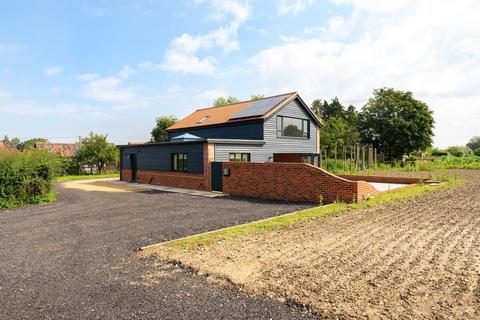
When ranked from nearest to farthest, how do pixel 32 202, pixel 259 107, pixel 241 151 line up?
pixel 32 202, pixel 241 151, pixel 259 107

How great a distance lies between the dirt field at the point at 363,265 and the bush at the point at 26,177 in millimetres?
11251

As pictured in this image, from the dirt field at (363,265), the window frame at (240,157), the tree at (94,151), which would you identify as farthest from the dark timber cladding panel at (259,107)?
the tree at (94,151)

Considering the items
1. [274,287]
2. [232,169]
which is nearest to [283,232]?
[274,287]

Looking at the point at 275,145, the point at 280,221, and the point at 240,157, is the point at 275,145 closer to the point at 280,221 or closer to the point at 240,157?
the point at 240,157

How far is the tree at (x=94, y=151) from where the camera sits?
129ft

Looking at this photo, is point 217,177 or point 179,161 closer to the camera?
point 217,177

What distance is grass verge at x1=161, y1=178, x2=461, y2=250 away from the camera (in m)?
7.96

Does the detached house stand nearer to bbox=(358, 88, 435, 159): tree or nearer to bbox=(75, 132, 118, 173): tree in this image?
bbox=(75, 132, 118, 173): tree

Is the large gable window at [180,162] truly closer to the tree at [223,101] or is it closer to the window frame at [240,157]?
the window frame at [240,157]

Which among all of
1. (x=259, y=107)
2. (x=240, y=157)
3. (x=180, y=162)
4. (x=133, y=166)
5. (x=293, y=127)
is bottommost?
(x=133, y=166)

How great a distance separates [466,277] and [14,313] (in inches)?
276

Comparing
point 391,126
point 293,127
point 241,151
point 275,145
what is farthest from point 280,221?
point 391,126

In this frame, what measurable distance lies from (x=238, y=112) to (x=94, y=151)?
22329 millimetres

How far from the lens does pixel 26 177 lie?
49.1 feet
